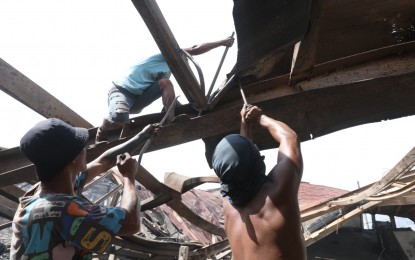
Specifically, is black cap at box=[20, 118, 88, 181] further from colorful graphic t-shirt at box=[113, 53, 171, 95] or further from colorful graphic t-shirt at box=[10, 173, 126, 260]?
colorful graphic t-shirt at box=[113, 53, 171, 95]

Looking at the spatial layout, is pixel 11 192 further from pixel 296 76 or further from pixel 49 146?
pixel 296 76

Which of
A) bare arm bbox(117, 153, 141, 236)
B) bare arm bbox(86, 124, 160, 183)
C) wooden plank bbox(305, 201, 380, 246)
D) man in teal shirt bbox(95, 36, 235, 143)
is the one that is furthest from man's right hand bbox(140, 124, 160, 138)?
wooden plank bbox(305, 201, 380, 246)

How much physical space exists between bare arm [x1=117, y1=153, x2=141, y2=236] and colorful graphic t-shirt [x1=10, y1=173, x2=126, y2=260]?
0.07 m

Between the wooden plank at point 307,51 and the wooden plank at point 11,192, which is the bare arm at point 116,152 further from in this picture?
the wooden plank at point 11,192

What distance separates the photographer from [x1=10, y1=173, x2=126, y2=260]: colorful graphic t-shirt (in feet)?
5.08

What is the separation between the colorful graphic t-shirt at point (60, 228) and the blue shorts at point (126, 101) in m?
1.12

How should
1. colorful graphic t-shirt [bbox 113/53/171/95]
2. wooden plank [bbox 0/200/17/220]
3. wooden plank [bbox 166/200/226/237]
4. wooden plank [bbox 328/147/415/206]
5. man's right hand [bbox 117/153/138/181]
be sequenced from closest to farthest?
man's right hand [bbox 117/153/138/181]
colorful graphic t-shirt [bbox 113/53/171/95]
wooden plank [bbox 328/147/415/206]
wooden plank [bbox 166/200/226/237]
wooden plank [bbox 0/200/17/220]

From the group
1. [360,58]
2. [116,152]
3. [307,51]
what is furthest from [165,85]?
[360,58]

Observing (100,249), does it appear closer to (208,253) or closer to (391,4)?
(391,4)

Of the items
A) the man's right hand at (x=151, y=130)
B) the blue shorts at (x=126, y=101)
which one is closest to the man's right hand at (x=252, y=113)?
the man's right hand at (x=151, y=130)

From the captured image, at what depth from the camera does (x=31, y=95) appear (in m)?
2.39

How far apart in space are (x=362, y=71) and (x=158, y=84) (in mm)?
1797

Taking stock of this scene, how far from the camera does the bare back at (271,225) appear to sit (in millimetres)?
1657

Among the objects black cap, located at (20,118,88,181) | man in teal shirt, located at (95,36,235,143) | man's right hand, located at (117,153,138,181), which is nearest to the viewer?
black cap, located at (20,118,88,181)
